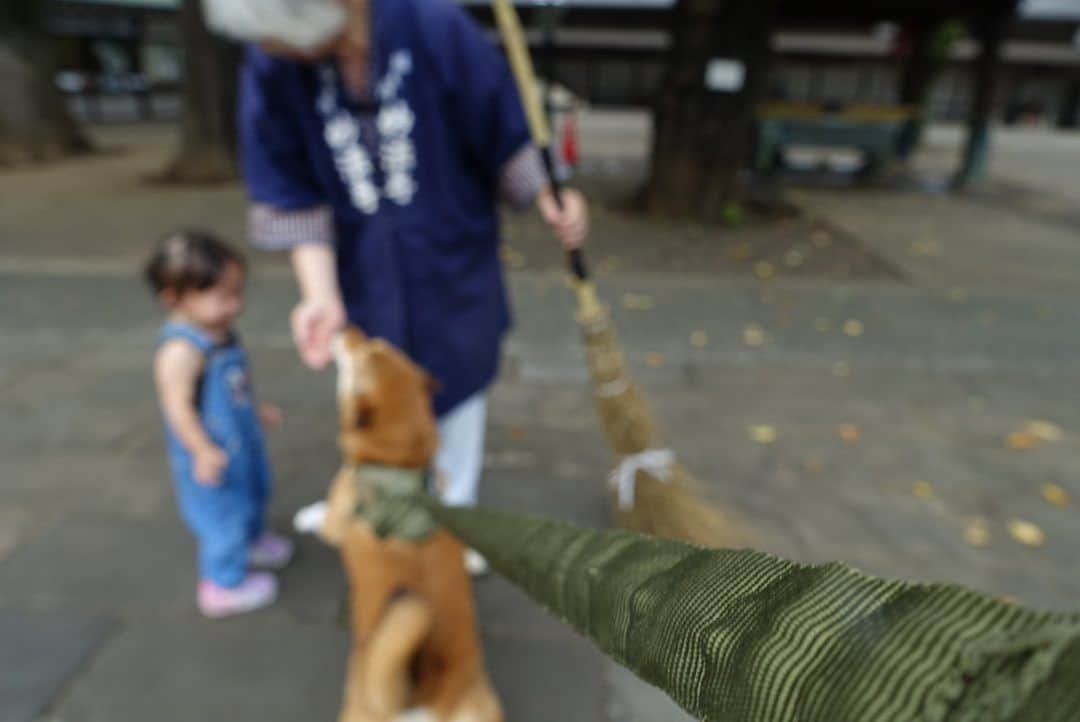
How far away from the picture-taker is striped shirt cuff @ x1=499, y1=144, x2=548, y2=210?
1.96 m

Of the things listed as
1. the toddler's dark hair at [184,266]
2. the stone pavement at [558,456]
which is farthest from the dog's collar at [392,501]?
the toddler's dark hair at [184,266]

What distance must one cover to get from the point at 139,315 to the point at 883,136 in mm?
10720

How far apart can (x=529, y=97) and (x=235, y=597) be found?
174 centimetres

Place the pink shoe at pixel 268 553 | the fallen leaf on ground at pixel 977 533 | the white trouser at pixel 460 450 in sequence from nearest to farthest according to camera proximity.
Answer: the white trouser at pixel 460 450 < the pink shoe at pixel 268 553 < the fallen leaf on ground at pixel 977 533

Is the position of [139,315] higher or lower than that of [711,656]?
lower

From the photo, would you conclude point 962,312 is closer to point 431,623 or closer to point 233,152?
point 431,623

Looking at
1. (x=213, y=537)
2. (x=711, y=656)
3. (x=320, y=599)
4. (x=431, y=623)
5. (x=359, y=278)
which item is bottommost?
(x=320, y=599)

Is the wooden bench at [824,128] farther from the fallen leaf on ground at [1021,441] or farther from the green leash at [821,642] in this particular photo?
the green leash at [821,642]

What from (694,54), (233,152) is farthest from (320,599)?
(233,152)

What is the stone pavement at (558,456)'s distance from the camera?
2.09m

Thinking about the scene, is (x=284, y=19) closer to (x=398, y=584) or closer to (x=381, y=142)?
(x=381, y=142)

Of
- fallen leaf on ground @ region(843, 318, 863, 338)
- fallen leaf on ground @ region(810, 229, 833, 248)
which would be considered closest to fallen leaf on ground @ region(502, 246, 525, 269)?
fallen leaf on ground @ region(843, 318, 863, 338)

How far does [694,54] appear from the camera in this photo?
25.6 ft

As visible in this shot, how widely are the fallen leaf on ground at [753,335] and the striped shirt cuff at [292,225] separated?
10.3 feet
